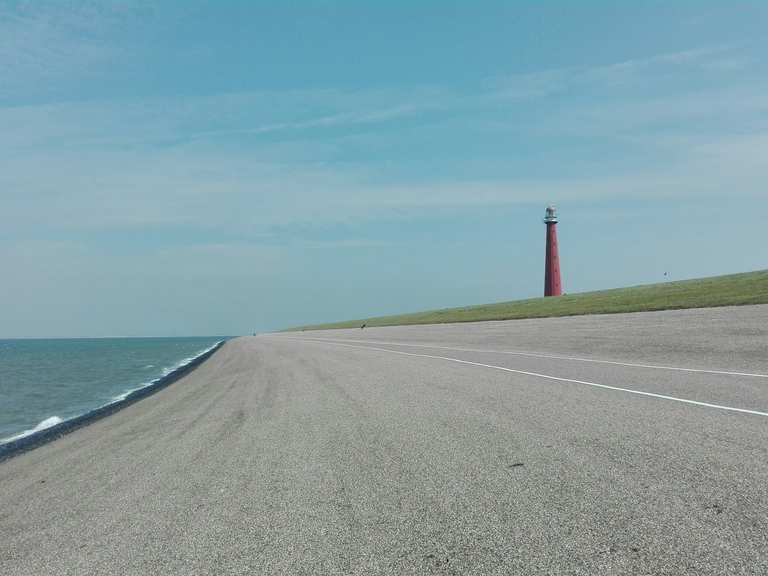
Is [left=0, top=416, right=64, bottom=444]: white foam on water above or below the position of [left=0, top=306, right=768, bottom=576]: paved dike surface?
below

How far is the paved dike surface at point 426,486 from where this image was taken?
4730 millimetres

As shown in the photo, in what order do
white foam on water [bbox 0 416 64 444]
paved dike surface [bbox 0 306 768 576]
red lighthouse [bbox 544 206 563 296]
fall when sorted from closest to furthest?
paved dike surface [bbox 0 306 768 576], white foam on water [bbox 0 416 64 444], red lighthouse [bbox 544 206 563 296]

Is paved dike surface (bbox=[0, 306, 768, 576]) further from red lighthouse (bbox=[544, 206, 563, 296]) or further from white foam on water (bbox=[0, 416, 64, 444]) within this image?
red lighthouse (bbox=[544, 206, 563, 296])

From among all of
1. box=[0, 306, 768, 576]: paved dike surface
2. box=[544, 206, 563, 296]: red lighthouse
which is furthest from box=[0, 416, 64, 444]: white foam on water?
box=[544, 206, 563, 296]: red lighthouse

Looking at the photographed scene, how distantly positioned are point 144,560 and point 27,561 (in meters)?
1.38

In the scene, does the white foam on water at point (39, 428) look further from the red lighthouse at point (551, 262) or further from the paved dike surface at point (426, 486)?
the red lighthouse at point (551, 262)

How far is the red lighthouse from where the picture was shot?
77.7 meters

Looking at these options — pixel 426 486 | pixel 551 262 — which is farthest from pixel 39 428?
pixel 551 262

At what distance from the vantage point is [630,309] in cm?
3794

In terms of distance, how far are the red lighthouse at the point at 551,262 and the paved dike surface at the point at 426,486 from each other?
64556mm

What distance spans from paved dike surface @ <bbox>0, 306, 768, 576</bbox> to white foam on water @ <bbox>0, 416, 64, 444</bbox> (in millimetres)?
5652

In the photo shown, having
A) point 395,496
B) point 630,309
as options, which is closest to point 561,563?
point 395,496

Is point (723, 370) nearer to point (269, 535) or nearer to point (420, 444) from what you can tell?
point (420, 444)

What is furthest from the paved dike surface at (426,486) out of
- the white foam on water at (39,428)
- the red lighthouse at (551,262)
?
the red lighthouse at (551,262)
